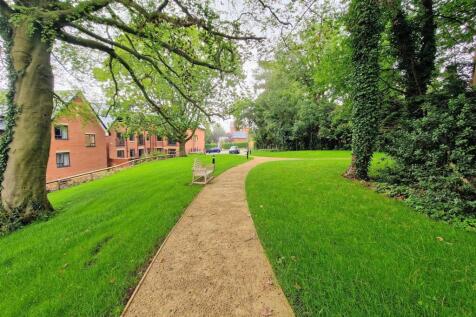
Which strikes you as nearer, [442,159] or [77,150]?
[442,159]

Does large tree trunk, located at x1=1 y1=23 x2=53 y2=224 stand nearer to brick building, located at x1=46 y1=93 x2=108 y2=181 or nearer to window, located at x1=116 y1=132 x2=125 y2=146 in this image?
brick building, located at x1=46 y1=93 x2=108 y2=181

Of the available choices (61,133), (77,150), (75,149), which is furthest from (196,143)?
(61,133)

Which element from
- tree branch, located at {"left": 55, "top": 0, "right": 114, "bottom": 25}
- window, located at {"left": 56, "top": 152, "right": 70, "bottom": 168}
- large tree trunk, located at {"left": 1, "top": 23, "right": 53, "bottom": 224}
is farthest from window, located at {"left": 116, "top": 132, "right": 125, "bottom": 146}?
tree branch, located at {"left": 55, "top": 0, "right": 114, "bottom": 25}

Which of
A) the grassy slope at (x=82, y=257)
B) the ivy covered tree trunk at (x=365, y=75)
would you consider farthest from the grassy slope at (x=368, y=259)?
the ivy covered tree trunk at (x=365, y=75)

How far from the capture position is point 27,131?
5781 mm

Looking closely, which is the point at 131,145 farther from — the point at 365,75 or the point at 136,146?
the point at 365,75

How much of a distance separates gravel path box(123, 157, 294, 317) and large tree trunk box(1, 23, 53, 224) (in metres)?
5.15

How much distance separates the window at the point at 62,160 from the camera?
71.6 feet

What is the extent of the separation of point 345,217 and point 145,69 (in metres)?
10.5

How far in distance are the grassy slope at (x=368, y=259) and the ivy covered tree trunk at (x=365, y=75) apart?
116 inches

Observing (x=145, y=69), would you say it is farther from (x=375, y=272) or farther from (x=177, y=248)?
(x=375, y=272)

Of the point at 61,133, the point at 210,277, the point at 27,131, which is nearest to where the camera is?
the point at 210,277

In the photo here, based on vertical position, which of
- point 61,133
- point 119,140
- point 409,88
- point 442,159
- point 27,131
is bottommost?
point 442,159

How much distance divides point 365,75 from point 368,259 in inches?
272
